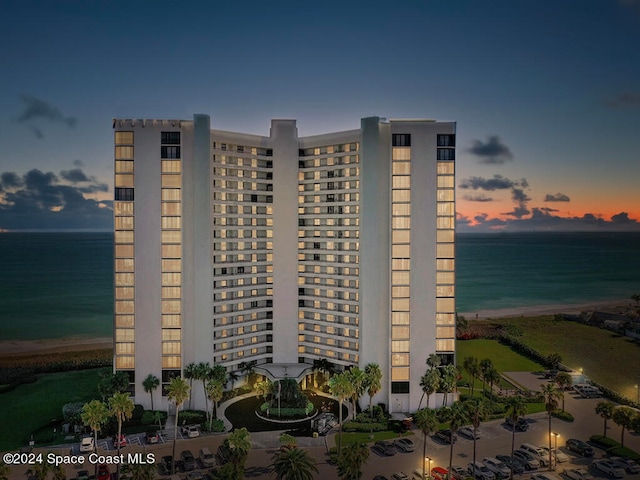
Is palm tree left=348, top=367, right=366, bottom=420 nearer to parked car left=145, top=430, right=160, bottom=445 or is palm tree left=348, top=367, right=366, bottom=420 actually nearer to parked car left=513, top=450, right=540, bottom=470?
parked car left=513, top=450, right=540, bottom=470

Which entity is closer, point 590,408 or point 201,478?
point 201,478

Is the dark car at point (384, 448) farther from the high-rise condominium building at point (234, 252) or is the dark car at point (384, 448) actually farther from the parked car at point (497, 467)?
the high-rise condominium building at point (234, 252)

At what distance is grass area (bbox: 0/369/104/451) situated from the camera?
56.8 meters

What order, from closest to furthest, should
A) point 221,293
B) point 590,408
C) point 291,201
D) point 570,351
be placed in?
point 590,408 → point 221,293 → point 291,201 → point 570,351

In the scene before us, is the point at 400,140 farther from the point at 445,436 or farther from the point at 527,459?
the point at 527,459

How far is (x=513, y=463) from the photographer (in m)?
45.9

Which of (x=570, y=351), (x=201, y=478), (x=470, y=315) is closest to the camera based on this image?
(x=201, y=478)

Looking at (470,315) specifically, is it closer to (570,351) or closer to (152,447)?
(570,351)

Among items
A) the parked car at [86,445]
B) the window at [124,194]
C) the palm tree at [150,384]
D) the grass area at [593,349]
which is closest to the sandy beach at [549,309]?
the grass area at [593,349]

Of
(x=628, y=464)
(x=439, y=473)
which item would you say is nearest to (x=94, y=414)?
(x=439, y=473)

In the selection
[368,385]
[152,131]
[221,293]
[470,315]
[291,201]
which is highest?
[152,131]

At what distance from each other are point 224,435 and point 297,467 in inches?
871

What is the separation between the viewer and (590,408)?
6191 centimetres

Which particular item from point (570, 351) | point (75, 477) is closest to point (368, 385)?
point (75, 477)
